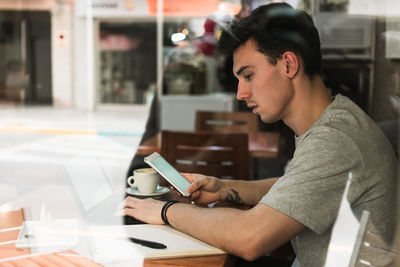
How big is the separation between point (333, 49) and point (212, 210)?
9.79 feet

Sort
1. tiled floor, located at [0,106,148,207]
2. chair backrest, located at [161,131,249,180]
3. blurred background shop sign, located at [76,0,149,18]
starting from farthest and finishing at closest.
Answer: blurred background shop sign, located at [76,0,149,18]
chair backrest, located at [161,131,249,180]
tiled floor, located at [0,106,148,207]

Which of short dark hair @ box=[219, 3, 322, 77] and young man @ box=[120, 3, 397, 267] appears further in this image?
short dark hair @ box=[219, 3, 322, 77]

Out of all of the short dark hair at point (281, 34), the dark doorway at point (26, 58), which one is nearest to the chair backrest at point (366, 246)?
the short dark hair at point (281, 34)

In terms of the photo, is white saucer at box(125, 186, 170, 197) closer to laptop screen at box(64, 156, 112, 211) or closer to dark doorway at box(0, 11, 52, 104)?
laptop screen at box(64, 156, 112, 211)

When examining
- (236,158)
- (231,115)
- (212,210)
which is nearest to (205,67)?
(231,115)

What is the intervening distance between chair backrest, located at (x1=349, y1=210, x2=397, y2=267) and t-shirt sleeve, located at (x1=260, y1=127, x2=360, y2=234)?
80 millimetres

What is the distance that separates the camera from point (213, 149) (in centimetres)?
226

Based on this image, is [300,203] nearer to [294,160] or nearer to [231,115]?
[294,160]

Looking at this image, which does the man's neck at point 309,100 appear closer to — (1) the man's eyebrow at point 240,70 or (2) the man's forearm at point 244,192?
(1) the man's eyebrow at point 240,70

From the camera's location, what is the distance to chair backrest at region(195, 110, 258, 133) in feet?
11.1

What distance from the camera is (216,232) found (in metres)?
1.01

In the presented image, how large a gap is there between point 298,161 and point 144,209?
0.43m

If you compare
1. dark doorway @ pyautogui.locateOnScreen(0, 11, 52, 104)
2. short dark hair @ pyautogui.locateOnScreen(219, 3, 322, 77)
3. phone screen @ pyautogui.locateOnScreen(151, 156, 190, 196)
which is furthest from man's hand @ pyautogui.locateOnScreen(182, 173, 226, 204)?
dark doorway @ pyautogui.locateOnScreen(0, 11, 52, 104)

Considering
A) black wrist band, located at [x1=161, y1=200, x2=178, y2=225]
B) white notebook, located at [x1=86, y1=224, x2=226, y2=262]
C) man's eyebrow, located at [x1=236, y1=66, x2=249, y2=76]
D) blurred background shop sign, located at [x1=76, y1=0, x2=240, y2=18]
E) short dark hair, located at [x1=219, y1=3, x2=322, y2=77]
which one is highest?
blurred background shop sign, located at [x1=76, y1=0, x2=240, y2=18]
